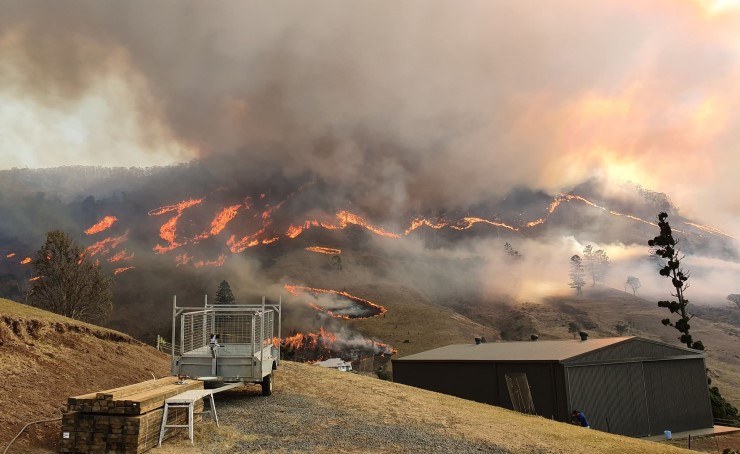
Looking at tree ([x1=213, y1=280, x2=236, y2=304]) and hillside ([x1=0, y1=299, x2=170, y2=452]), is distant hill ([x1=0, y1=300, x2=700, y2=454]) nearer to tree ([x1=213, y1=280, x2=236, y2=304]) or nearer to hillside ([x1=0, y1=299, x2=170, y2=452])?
hillside ([x1=0, y1=299, x2=170, y2=452])

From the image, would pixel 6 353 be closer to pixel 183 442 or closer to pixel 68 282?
pixel 183 442

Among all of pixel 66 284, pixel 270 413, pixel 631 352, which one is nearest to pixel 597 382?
pixel 631 352

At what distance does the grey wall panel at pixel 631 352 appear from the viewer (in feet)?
104

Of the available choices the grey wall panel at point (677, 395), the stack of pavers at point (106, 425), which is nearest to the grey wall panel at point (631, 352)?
the grey wall panel at point (677, 395)

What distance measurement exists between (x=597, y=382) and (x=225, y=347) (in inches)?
1037

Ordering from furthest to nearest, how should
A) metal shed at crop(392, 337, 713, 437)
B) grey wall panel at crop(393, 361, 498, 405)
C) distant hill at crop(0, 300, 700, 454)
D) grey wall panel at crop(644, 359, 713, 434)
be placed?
1. grey wall panel at crop(393, 361, 498, 405)
2. grey wall panel at crop(644, 359, 713, 434)
3. metal shed at crop(392, 337, 713, 437)
4. distant hill at crop(0, 300, 700, 454)

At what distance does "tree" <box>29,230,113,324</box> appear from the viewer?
51219 mm

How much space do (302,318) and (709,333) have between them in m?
128

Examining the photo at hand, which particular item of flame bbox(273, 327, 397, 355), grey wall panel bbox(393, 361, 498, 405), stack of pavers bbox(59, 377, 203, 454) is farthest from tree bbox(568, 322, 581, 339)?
stack of pavers bbox(59, 377, 203, 454)

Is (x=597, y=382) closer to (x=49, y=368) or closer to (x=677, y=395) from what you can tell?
(x=677, y=395)

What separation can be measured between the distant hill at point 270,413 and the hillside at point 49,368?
42 mm

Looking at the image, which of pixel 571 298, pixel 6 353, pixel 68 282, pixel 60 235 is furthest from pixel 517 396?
pixel 571 298

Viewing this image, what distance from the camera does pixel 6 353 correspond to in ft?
46.7

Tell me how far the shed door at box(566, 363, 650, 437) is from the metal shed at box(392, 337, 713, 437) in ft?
0.21
